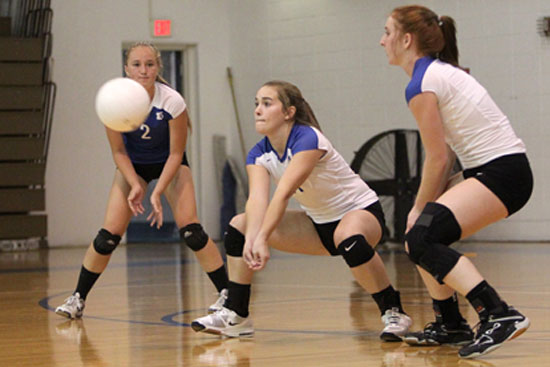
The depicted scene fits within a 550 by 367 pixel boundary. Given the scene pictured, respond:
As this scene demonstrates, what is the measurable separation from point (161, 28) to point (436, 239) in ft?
29.7

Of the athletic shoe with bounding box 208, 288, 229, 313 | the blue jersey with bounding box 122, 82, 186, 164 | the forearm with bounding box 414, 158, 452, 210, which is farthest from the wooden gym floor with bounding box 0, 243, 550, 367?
the blue jersey with bounding box 122, 82, 186, 164

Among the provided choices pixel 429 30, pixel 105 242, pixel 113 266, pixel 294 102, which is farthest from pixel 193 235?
pixel 113 266

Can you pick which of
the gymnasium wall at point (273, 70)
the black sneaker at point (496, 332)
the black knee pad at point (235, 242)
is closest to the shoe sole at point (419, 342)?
the black sneaker at point (496, 332)

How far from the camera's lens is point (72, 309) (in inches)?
177

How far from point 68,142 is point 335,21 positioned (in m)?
3.69

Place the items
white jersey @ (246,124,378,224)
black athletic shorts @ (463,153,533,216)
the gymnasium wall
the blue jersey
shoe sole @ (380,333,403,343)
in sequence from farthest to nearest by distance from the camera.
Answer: the gymnasium wall, the blue jersey, white jersey @ (246,124,378,224), shoe sole @ (380,333,403,343), black athletic shorts @ (463,153,533,216)

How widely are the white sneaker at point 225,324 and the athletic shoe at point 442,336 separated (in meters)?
0.71

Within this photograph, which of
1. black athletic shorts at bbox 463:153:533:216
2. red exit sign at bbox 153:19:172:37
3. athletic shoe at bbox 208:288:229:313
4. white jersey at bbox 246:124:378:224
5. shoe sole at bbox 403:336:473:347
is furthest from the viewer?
red exit sign at bbox 153:19:172:37

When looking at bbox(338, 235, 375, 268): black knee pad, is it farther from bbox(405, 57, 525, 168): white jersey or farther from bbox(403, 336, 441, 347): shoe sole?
bbox(405, 57, 525, 168): white jersey

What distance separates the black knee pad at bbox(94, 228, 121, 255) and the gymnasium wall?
590cm

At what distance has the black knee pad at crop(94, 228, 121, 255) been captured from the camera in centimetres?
455

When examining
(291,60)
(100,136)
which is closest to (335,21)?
(291,60)

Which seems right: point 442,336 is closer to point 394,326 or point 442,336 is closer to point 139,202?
point 394,326

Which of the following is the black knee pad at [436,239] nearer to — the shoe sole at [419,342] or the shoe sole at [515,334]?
the shoe sole at [515,334]
